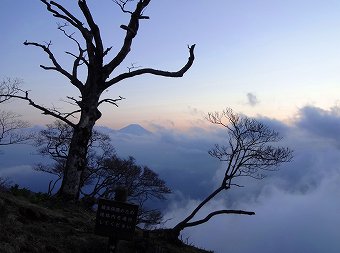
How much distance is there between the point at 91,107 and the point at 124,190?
541cm

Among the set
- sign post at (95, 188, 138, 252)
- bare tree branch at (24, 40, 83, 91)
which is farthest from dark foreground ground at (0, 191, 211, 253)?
bare tree branch at (24, 40, 83, 91)

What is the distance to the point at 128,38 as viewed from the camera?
1377cm

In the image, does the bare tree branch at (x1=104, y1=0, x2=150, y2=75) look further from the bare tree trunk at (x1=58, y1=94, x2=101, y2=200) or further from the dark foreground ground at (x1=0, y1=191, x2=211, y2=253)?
the dark foreground ground at (x1=0, y1=191, x2=211, y2=253)

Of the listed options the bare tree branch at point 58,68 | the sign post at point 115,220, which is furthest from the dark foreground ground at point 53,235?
the bare tree branch at point 58,68

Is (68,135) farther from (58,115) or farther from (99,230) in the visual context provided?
(99,230)

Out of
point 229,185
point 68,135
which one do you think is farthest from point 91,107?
point 68,135

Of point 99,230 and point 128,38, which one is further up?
point 128,38

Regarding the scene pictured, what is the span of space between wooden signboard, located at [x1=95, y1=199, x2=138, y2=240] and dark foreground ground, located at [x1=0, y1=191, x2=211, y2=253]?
3.89 feet

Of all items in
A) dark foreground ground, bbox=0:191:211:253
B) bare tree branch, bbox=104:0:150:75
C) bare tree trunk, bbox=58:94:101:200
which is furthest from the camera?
bare tree branch, bbox=104:0:150:75

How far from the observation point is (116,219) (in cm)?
774

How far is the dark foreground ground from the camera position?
761 cm

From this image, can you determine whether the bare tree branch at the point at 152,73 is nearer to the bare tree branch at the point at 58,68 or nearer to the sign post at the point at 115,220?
the bare tree branch at the point at 58,68

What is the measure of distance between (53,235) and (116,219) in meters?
A: 1.97

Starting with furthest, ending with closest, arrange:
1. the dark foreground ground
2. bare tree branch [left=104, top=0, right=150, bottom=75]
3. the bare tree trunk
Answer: bare tree branch [left=104, top=0, right=150, bottom=75] → the bare tree trunk → the dark foreground ground
